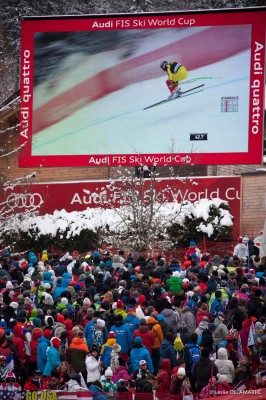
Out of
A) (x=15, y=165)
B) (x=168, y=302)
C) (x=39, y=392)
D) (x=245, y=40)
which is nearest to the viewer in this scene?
(x=39, y=392)

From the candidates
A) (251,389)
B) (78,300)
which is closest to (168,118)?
(78,300)

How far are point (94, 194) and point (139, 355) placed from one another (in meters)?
17.5

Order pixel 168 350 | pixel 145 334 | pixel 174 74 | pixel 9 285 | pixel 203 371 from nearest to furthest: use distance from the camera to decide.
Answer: pixel 203 371 → pixel 168 350 → pixel 145 334 → pixel 9 285 → pixel 174 74

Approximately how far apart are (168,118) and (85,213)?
355 centimetres

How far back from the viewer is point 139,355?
21750mm

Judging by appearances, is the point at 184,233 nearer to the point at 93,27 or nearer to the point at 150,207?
the point at 150,207

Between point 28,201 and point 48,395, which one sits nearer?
point 48,395

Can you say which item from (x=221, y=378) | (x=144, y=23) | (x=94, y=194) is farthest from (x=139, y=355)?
(x=144, y=23)

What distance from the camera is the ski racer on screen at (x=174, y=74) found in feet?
125

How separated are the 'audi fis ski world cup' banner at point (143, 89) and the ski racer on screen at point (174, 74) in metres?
0.03

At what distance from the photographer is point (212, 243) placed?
35.5 m

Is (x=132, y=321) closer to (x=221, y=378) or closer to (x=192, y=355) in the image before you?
(x=192, y=355)

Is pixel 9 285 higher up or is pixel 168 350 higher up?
pixel 9 285

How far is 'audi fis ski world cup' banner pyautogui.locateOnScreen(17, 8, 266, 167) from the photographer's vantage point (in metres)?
37.8
